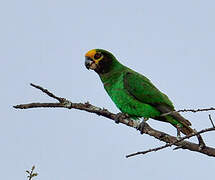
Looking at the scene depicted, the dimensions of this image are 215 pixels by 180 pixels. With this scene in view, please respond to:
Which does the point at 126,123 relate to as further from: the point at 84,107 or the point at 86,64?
the point at 86,64

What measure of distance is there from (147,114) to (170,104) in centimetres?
65

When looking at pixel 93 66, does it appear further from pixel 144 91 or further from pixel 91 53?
pixel 144 91

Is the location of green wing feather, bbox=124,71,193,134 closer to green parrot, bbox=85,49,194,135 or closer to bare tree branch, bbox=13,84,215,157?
green parrot, bbox=85,49,194,135

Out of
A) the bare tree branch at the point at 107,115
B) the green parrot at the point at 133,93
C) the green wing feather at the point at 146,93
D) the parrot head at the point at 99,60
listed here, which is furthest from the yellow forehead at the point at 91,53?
the bare tree branch at the point at 107,115

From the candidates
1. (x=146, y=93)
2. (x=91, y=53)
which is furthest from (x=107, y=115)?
(x=91, y=53)

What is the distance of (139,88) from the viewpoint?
28.2 feet

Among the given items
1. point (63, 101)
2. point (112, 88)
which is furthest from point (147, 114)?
point (63, 101)

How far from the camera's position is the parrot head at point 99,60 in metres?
9.40

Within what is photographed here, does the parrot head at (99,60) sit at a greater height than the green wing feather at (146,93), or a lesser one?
greater

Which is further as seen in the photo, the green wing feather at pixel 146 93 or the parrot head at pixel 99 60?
the parrot head at pixel 99 60

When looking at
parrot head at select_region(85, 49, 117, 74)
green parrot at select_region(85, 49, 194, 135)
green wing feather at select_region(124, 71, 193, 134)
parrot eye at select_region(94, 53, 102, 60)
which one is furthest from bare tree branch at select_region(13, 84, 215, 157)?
parrot eye at select_region(94, 53, 102, 60)

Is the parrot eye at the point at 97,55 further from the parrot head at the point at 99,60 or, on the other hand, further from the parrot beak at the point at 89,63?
the parrot beak at the point at 89,63

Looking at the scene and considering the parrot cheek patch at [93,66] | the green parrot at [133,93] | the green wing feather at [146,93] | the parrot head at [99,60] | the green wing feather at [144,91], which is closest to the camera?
the green parrot at [133,93]

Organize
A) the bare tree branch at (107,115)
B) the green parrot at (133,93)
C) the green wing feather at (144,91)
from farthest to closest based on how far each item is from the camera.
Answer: the green wing feather at (144,91), the green parrot at (133,93), the bare tree branch at (107,115)
